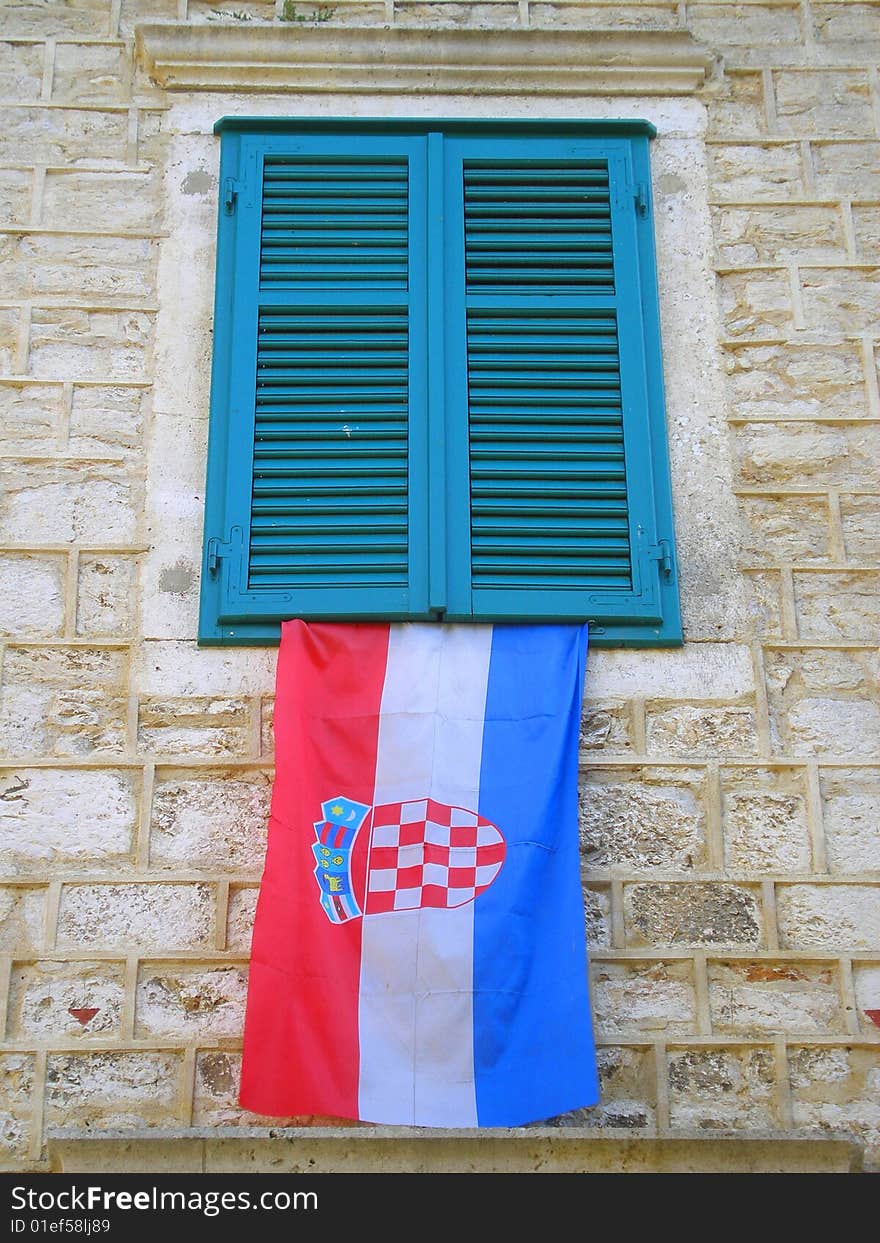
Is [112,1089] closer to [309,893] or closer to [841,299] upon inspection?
[309,893]

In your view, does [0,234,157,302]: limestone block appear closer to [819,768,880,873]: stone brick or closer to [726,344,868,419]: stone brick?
[726,344,868,419]: stone brick

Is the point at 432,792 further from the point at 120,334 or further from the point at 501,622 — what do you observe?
the point at 120,334

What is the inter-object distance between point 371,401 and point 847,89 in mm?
2182

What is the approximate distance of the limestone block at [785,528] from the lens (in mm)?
4891

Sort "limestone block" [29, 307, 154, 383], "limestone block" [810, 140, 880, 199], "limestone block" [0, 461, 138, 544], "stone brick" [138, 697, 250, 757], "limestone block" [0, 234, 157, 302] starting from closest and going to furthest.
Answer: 1. "stone brick" [138, 697, 250, 757]
2. "limestone block" [0, 461, 138, 544]
3. "limestone block" [29, 307, 154, 383]
4. "limestone block" [0, 234, 157, 302]
5. "limestone block" [810, 140, 880, 199]

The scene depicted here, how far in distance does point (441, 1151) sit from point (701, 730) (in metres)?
1.47

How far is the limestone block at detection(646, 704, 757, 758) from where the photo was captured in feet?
15.1

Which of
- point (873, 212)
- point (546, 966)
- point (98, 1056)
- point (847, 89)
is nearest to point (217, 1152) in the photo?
point (98, 1056)

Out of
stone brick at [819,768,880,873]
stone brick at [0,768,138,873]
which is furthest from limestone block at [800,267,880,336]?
stone brick at [0,768,138,873]

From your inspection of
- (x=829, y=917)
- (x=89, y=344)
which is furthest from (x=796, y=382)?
(x=89, y=344)

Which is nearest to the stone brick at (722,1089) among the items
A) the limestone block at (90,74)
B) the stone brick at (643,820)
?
the stone brick at (643,820)

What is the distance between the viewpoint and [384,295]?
16.8 ft

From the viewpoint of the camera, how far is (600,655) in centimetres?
473

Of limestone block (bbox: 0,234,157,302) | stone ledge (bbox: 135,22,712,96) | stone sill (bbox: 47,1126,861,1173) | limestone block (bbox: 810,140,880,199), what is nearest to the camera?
Answer: stone sill (bbox: 47,1126,861,1173)
